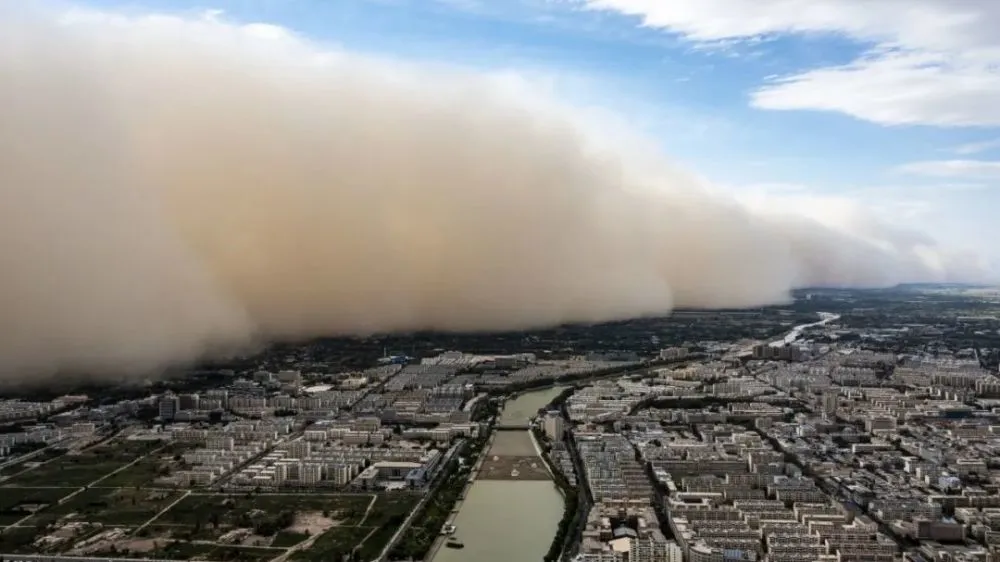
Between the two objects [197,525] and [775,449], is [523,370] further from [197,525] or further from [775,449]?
[197,525]

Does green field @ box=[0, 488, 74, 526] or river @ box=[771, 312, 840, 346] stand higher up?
river @ box=[771, 312, 840, 346]

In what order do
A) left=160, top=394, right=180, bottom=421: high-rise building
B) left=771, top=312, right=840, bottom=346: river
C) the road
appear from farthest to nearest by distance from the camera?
left=771, top=312, right=840, bottom=346: river < left=160, top=394, right=180, bottom=421: high-rise building < the road

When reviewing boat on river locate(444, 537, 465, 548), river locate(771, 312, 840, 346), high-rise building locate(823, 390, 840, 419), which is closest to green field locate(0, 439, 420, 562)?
boat on river locate(444, 537, 465, 548)

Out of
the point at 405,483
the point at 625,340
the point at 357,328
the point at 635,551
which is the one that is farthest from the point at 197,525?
the point at 625,340

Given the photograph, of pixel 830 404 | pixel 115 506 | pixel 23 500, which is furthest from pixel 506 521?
pixel 830 404

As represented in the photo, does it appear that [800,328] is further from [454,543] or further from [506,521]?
[454,543]

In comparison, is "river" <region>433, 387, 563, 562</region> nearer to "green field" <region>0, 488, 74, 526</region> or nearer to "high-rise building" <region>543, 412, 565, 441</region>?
"high-rise building" <region>543, 412, 565, 441</region>
